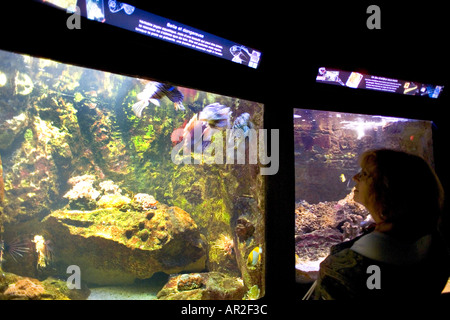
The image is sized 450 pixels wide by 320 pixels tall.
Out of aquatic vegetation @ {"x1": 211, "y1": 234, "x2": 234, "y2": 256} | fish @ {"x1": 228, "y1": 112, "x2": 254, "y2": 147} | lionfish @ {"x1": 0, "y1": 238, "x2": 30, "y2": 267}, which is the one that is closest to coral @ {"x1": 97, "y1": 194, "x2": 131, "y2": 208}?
lionfish @ {"x1": 0, "y1": 238, "x2": 30, "y2": 267}

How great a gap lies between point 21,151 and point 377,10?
10.1 m

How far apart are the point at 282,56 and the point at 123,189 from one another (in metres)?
5.64

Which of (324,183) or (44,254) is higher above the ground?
(324,183)

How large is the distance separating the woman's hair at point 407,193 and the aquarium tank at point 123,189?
1.60 metres

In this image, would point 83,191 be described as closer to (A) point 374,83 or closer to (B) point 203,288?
(B) point 203,288

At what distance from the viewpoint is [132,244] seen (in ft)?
13.2

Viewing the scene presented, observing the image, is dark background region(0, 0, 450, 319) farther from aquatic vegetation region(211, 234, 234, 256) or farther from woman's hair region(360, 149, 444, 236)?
aquatic vegetation region(211, 234, 234, 256)

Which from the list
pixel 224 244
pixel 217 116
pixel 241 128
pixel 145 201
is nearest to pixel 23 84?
pixel 145 201

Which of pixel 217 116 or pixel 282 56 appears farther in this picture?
pixel 217 116

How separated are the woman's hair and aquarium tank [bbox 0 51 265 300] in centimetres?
160

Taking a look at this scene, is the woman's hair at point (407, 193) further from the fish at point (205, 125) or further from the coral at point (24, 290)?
the coral at point (24, 290)

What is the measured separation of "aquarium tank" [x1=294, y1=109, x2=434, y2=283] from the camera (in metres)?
2.93

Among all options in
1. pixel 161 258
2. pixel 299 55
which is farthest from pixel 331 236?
pixel 161 258
